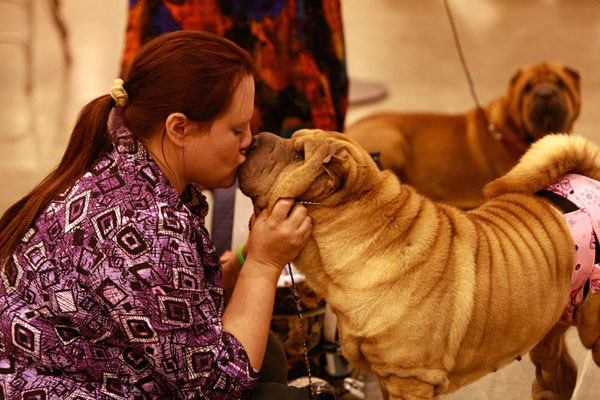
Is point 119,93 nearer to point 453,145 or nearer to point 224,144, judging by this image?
point 224,144

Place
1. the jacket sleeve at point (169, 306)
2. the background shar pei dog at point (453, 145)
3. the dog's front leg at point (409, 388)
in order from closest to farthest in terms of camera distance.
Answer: the jacket sleeve at point (169, 306) < the dog's front leg at point (409, 388) < the background shar pei dog at point (453, 145)

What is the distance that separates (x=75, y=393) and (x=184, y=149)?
0.58 m

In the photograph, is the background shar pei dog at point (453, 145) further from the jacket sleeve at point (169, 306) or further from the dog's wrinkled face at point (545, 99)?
the jacket sleeve at point (169, 306)

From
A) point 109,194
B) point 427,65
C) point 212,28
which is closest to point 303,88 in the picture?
point 212,28

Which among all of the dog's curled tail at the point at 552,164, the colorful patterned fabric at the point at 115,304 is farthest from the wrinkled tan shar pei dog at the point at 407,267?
the colorful patterned fabric at the point at 115,304

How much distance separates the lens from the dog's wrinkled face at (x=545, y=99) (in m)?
3.22

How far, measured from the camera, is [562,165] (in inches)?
71.1

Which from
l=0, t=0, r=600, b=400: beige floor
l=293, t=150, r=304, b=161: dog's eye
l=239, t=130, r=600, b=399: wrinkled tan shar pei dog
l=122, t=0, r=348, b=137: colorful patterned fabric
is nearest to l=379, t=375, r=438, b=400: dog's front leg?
l=239, t=130, r=600, b=399: wrinkled tan shar pei dog

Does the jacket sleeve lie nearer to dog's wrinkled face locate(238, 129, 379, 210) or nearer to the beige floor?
dog's wrinkled face locate(238, 129, 379, 210)

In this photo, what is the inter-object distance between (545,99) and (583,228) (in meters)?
1.66

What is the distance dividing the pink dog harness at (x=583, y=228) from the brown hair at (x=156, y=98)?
0.91m

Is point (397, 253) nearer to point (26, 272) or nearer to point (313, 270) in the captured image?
point (313, 270)

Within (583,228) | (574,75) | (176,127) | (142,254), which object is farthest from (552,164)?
(574,75)

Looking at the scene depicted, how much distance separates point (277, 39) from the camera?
2688 millimetres
